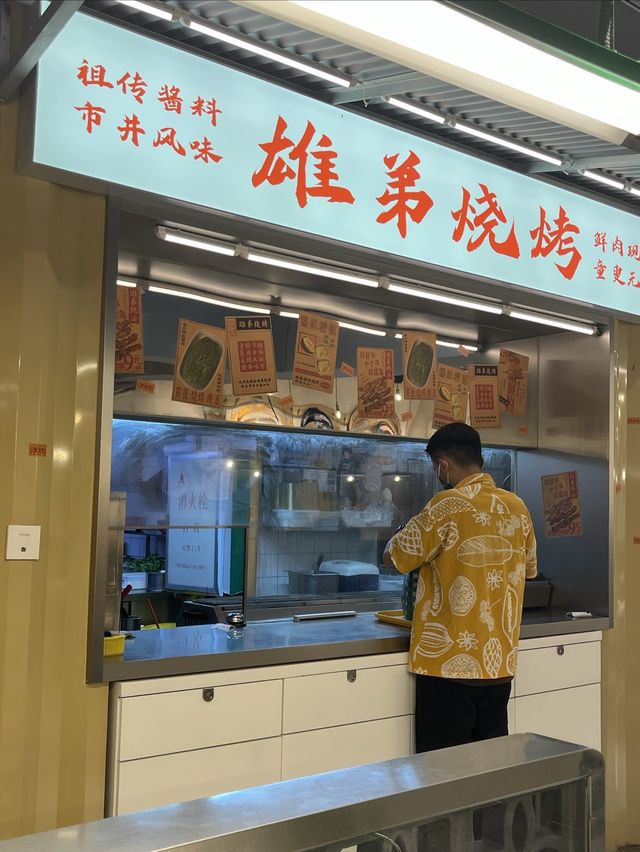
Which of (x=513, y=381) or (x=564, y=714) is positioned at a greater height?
(x=513, y=381)

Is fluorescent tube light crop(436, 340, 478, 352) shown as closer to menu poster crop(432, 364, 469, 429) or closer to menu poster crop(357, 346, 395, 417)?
menu poster crop(432, 364, 469, 429)

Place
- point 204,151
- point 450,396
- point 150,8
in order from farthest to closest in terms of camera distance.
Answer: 1. point 450,396
2. point 204,151
3. point 150,8

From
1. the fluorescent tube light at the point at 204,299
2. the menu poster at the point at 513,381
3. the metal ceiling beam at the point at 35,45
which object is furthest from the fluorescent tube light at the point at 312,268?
the menu poster at the point at 513,381

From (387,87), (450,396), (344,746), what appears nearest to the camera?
(387,87)

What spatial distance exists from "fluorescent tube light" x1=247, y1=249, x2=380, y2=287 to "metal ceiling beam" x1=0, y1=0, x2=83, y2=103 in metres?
1.11

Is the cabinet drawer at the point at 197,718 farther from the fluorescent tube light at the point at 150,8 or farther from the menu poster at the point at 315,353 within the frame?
the fluorescent tube light at the point at 150,8

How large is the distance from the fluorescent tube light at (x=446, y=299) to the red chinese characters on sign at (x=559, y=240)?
36cm

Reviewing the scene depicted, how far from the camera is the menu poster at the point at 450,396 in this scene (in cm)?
502

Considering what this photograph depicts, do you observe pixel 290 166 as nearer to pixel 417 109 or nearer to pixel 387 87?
pixel 387 87

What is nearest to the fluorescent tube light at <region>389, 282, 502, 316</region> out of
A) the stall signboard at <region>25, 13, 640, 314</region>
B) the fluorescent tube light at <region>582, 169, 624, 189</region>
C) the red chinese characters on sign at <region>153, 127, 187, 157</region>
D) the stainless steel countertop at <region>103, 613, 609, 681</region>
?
the stall signboard at <region>25, 13, 640, 314</region>

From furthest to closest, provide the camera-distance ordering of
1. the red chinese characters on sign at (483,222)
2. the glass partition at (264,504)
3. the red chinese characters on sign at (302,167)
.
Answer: the glass partition at (264,504) → the red chinese characters on sign at (483,222) → the red chinese characters on sign at (302,167)

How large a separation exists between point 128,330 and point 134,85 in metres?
1.18

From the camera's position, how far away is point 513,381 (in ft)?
17.3

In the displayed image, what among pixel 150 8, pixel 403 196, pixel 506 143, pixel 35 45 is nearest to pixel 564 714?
pixel 403 196
